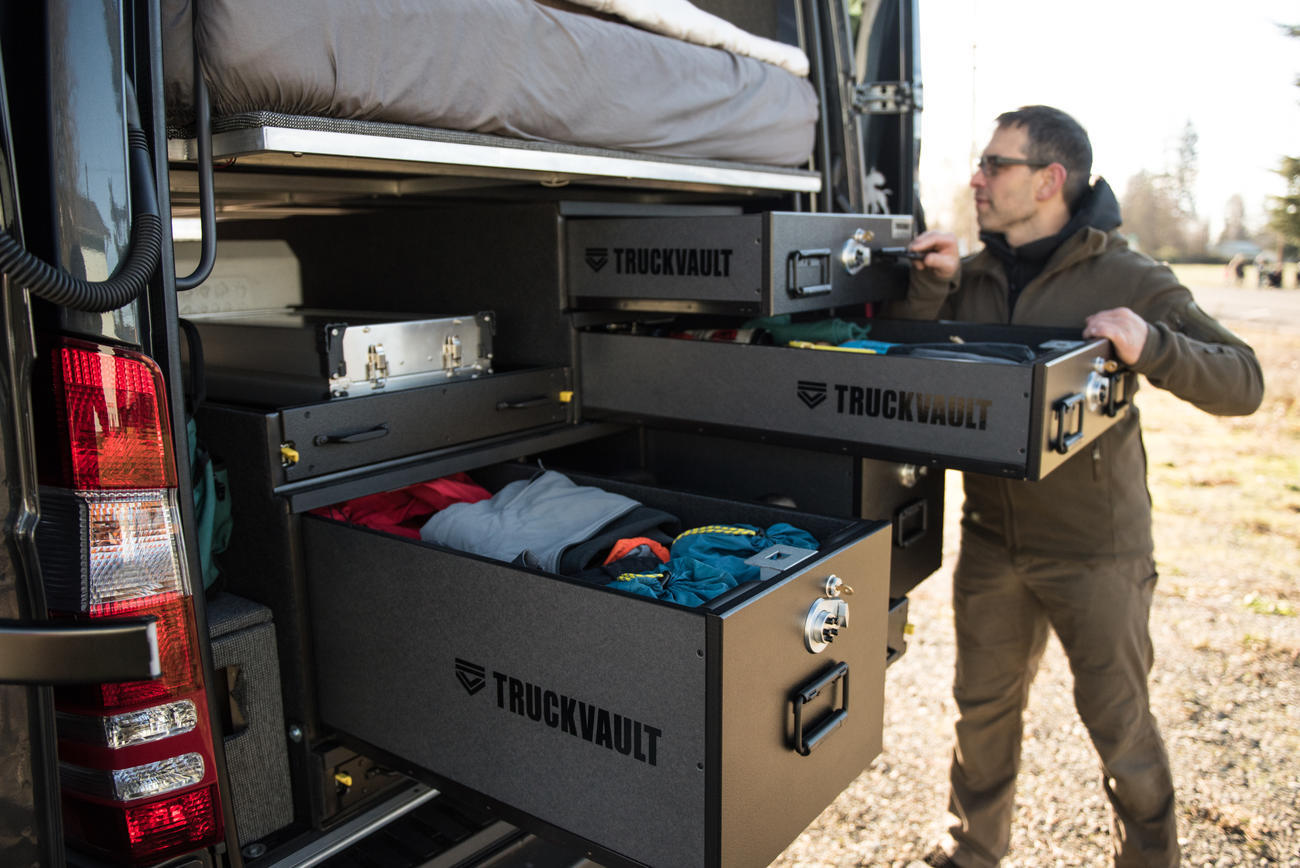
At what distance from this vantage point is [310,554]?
165 centimetres

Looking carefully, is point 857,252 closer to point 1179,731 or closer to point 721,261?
point 721,261

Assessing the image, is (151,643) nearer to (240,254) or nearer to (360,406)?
(360,406)

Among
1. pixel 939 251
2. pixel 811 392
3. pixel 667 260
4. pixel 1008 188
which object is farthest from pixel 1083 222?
pixel 667 260

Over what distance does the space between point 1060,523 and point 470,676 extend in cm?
164

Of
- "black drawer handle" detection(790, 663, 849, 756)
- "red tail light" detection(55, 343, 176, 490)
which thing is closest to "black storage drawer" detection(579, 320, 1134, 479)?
"black drawer handle" detection(790, 663, 849, 756)

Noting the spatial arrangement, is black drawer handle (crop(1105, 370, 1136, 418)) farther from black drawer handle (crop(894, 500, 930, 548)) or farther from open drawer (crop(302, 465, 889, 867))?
open drawer (crop(302, 465, 889, 867))

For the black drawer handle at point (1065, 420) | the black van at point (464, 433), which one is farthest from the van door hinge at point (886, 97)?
the black drawer handle at point (1065, 420)

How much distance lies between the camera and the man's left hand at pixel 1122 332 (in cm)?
207

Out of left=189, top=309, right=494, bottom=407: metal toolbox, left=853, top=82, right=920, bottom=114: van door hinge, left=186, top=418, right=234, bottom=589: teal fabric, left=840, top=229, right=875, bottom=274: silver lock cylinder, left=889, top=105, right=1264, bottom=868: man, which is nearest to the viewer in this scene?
left=186, top=418, right=234, bottom=589: teal fabric

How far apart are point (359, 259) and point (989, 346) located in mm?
1611

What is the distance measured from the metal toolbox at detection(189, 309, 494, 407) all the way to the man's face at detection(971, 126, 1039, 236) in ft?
4.57

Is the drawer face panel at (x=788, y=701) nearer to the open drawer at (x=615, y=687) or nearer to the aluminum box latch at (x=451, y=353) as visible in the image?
the open drawer at (x=615, y=687)

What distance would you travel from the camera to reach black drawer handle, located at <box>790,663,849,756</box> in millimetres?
1350

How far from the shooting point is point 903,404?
1878 mm
